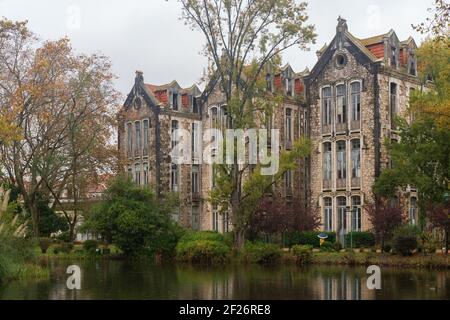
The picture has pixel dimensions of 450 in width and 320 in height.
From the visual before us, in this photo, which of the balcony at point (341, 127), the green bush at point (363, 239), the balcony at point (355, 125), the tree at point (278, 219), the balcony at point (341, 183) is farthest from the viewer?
the balcony at point (341, 127)

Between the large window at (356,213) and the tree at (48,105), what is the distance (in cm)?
1726

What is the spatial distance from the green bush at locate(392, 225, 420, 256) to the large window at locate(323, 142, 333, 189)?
1299 centimetres

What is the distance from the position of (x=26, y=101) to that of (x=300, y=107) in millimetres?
19093

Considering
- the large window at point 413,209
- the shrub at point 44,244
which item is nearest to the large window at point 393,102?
the large window at point 413,209

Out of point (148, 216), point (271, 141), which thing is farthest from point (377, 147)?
point (148, 216)

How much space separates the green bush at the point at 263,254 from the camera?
37.3 metres

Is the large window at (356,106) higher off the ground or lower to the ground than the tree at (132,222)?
higher

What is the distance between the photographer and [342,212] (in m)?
46.6

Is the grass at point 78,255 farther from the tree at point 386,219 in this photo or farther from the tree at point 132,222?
the tree at point 386,219

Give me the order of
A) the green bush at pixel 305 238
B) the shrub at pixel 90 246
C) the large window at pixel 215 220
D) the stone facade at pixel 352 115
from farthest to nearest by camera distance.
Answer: the large window at pixel 215 220 → the stone facade at pixel 352 115 → the shrub at pixel 90 246 → the green bush at pixel 305 238

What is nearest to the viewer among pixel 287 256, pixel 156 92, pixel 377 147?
pixel 287 256
